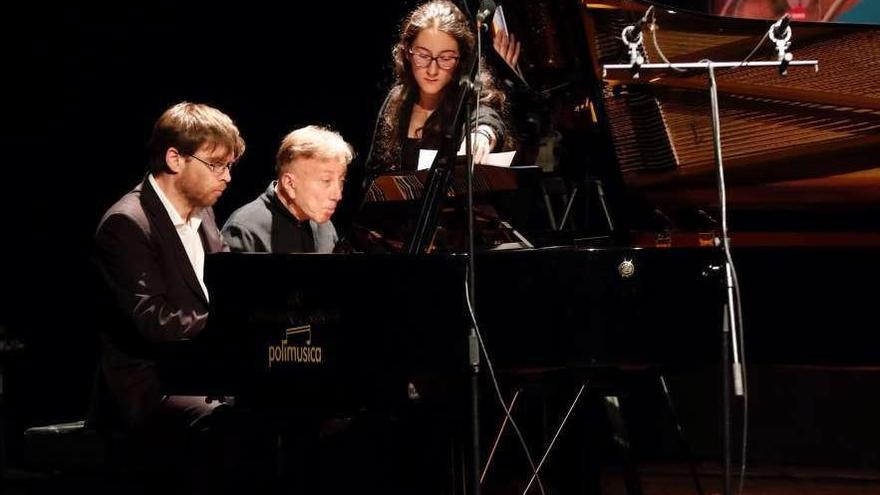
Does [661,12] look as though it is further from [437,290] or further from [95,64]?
[95,64]

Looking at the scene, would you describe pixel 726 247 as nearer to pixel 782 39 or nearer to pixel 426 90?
pixel 782 39

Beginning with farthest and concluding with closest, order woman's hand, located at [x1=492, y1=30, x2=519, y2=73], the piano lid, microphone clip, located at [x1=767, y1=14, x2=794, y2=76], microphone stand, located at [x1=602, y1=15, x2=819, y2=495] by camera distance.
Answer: woman's hand, located at [x1=492, y1=30, x2=519, y2=73]
the piano lid
microphone clip, located at [x1=767, y1=14, x2=794, y2=76]
microphone stand, located at [x1=602, y1=15, x2=819, y2=495]

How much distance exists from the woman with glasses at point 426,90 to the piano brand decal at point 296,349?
135cm

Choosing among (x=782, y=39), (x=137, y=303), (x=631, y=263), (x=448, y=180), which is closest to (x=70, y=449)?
(x=137, y=303)

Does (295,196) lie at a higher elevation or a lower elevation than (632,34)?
lower

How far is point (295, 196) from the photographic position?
12.7ft

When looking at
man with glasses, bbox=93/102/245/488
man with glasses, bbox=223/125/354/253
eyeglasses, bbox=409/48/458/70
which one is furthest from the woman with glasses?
man with glasses, bbox=93/102/245/488

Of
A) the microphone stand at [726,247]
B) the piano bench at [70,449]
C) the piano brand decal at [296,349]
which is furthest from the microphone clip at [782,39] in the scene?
the piano bench at [70,449]

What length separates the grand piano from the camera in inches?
104

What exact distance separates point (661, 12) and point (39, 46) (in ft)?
9.54

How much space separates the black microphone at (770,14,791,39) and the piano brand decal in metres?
1.40

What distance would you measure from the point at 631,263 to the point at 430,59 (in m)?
1.53

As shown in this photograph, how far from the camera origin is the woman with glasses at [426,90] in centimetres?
389

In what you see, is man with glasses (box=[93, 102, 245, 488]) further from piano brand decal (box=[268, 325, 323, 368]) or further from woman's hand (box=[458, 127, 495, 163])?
woman's hand (box=[458, 127, 495, 163])
